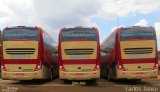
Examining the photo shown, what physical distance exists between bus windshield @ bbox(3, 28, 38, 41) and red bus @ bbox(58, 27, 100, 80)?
1.62 meters

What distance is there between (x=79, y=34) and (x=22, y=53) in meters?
3.45

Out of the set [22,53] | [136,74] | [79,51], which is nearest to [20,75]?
[22,53]

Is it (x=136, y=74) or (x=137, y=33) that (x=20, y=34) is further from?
(x=136, y=74)

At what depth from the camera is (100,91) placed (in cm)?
2212

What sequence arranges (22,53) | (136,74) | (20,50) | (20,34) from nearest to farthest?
1. (20,50)
2. (22,53)
3. (20,34)
4. (136,74)

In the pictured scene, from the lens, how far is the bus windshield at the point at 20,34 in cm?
2636

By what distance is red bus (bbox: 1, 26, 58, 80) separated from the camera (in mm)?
26281

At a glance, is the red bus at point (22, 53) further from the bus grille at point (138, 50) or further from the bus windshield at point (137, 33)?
the bus grille at point (138, 50)

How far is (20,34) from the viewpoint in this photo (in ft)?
87.0

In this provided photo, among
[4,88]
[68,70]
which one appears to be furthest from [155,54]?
[4,88]

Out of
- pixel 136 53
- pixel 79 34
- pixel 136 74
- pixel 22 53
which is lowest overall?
pixel 136 74

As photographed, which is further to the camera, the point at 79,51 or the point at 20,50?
the point at 20,50

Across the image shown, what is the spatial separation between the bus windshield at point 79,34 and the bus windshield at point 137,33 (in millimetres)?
1718

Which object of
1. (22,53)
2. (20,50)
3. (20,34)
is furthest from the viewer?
(20,34)
